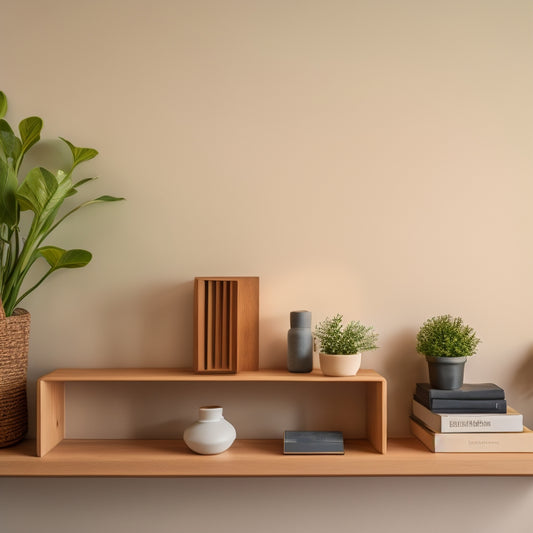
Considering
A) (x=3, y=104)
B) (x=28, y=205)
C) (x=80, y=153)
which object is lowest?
(x=28, y=205)

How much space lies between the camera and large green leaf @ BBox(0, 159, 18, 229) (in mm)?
1527

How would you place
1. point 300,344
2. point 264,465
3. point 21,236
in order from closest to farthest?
point 264,465 → point 300,344 → point 21,236

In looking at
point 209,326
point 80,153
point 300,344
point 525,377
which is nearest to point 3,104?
point 80,153

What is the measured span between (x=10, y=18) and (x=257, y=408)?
4.82ft

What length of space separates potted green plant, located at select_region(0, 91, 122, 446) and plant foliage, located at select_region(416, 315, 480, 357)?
1039 millimetres

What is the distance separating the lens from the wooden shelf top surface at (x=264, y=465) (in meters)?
1.51

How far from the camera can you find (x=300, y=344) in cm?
163

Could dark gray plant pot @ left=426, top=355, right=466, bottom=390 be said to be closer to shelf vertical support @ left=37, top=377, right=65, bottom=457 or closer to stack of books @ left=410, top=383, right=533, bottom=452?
stack of books @ left=410, top=383, right=533, bottom=452

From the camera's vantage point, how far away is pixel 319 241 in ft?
5.74

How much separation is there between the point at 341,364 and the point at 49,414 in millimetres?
854

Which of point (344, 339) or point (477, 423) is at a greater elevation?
point (344, 339)

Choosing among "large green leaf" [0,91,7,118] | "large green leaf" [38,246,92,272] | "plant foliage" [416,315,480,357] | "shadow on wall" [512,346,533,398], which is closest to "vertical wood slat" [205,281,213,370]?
"large green leaf" [38,246,92,272]

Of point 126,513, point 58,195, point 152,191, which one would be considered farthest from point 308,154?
point 126,513

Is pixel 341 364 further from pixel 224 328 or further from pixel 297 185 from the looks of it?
pixel 297 185
